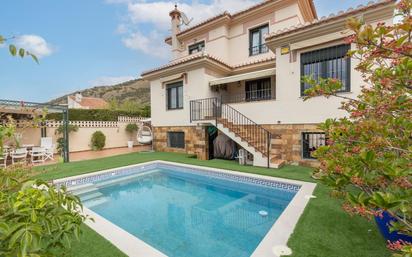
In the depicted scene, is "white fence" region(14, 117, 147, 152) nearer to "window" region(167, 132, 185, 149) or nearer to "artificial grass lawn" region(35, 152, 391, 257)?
"window" region(167, 132, 185, 149)

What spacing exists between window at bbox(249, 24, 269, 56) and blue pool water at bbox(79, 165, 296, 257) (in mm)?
12374

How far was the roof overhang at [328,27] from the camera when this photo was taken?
955 cm

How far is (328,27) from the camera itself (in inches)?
420

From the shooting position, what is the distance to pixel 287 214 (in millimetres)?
5727

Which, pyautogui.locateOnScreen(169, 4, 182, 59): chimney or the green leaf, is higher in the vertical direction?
pyautogui.locateOnScreen(169, 4, 182, 59): chimney

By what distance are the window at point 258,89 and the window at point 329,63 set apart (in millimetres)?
4195

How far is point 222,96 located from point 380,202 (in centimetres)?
1639

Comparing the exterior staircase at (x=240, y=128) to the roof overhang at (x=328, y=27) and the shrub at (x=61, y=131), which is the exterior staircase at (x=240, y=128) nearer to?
the roof overhang at (x=328, y=27)

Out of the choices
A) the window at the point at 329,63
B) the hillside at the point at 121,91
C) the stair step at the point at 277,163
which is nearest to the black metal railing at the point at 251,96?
the window at the point at 329,63

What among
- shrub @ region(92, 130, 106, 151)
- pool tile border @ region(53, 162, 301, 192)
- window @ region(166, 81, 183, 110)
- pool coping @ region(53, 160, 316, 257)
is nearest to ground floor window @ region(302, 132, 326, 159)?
pool tile border @ region(53, 162, 301, 192)

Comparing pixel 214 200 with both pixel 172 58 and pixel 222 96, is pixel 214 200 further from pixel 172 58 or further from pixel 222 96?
pixel 172 58

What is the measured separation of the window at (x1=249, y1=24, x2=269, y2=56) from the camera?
1783cm

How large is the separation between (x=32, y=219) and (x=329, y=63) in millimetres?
13227

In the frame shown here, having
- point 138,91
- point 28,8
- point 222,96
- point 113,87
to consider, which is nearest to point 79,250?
point 28,8
